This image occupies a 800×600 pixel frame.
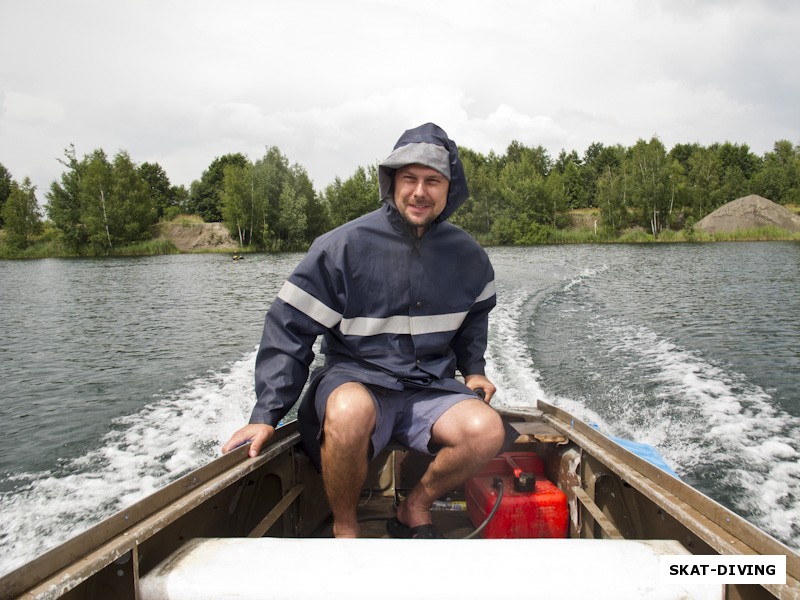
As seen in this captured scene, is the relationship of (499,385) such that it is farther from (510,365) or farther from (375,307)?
(375,307)

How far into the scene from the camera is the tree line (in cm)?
4656

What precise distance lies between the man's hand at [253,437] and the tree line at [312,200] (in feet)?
153

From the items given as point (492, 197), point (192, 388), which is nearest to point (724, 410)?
point (192, 388)

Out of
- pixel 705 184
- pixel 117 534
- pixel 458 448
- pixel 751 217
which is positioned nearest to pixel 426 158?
pixel 458 448

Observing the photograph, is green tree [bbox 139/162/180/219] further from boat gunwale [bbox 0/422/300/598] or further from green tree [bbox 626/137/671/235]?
boat gunwale [bbox 0/422/300/598]

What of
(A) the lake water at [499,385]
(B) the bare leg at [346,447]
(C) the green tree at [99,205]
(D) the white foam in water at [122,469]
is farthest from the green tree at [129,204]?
(B) the bare leg at [346,447]

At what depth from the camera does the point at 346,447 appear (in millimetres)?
2146

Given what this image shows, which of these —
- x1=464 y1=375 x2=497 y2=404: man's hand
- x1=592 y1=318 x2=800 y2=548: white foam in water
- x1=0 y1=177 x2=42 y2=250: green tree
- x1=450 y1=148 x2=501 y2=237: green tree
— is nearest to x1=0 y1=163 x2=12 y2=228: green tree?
x1=0 y1=177 x2=42 y2=250: green tree

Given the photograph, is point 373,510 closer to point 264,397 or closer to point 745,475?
point 264,397

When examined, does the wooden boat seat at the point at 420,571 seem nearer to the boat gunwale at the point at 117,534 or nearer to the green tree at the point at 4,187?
the boat gunwale at the point at 117,534

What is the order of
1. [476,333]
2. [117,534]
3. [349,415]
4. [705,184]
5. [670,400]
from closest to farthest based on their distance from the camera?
[117,534] < [349,415] < [476,333] < [670,400] < [705,184]

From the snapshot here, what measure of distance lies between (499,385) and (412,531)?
4.33 m

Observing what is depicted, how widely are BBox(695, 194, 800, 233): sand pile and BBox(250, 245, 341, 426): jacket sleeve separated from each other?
48438 millimetres

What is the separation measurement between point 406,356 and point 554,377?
4898 millimetres
